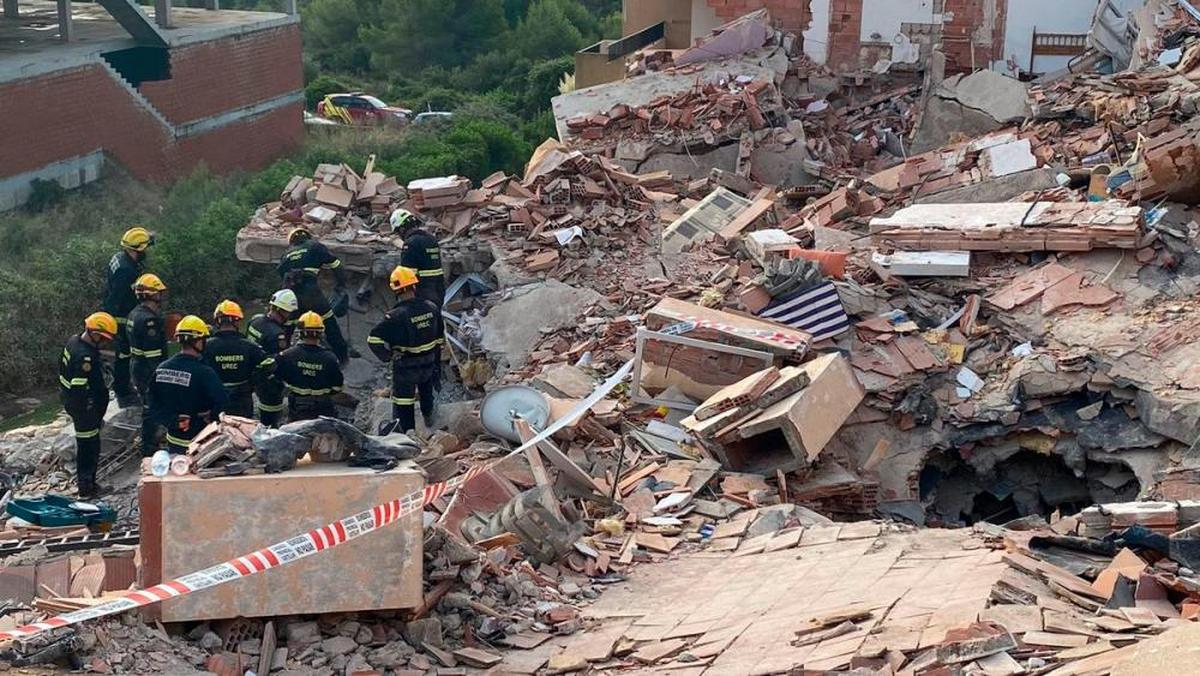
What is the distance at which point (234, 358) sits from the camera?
12.4 m

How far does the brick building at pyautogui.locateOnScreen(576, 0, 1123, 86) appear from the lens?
70.7ft

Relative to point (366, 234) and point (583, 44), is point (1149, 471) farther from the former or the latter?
point (583, 44)

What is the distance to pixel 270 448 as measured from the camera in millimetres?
8383

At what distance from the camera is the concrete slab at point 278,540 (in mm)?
8148

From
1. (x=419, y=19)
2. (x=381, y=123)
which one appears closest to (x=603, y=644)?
(x=381, y=123)

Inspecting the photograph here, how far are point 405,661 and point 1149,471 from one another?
20.4ft

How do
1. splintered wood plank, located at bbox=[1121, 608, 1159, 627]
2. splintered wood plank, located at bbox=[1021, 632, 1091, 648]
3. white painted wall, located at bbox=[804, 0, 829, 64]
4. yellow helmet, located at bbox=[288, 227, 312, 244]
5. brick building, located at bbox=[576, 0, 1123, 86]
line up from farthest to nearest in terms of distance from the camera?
1. white painted wall, located at bbox=[804, 0, 829, 64]
2. brick building, located at bbox=[576, 0, 1123, 86]
3. yellow helmet, located at bbox=[288, 227, 312, 244]
4. splintered wood plank, located at bbox=[1121, 608, 1159, 627]
5. splintered wood plank, located at bbox=[1021, 632, 1091, 648]

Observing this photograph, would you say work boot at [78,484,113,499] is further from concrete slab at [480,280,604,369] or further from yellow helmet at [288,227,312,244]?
concrete slab at [480,280,604,369]

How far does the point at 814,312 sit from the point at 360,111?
84.1 ft

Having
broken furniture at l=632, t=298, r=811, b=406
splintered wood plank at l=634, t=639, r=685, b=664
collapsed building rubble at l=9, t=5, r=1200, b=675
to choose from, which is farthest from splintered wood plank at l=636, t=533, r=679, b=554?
broken furniture at l=632, t=298, r=811, b=406

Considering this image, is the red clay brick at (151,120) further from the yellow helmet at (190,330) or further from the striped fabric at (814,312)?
the striped fabric at (814,312)

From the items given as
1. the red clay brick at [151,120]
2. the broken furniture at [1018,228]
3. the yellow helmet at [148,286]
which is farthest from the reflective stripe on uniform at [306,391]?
the red clay brick at [151,120]

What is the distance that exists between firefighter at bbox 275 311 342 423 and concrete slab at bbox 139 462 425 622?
4.08m

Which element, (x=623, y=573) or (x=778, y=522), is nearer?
(x=623, y=573)
